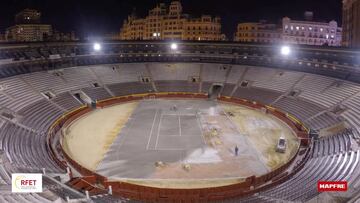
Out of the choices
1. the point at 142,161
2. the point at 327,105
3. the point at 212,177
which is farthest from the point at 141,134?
the point at 327,105

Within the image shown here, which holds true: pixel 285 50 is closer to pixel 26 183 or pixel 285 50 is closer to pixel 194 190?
pixel 194 190

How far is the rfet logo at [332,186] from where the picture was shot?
51.6 ft

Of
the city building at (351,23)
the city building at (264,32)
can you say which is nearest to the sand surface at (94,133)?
the city building at (351,23)

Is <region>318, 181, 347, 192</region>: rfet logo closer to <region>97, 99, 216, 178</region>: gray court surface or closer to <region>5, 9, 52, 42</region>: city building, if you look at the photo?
<region>97, 99, 216, 178</region>: gray court surface

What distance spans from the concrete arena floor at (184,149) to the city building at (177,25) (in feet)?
183

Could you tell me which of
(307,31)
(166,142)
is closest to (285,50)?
(166,142)

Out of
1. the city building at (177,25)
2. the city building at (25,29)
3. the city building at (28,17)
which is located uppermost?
the city building at (28,17)

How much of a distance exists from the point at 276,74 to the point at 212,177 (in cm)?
2892

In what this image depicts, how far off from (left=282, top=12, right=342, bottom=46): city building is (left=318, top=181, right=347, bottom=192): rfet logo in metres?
75.1

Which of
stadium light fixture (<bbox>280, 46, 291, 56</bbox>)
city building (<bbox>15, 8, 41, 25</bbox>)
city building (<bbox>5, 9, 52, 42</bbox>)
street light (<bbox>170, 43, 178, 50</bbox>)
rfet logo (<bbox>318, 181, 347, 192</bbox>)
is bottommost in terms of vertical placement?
rfet logo (<bbox>318, 181, 347, 192</bbox>)

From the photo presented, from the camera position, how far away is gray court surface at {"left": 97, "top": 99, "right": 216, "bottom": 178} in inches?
916

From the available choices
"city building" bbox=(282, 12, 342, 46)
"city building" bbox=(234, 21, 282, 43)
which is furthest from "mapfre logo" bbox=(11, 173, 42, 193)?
"city building" bbox=(282, 12, 342, 46)

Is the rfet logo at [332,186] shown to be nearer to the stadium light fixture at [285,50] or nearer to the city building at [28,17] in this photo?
the stadium light fixture at [285,50]

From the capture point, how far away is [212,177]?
2184 cm
